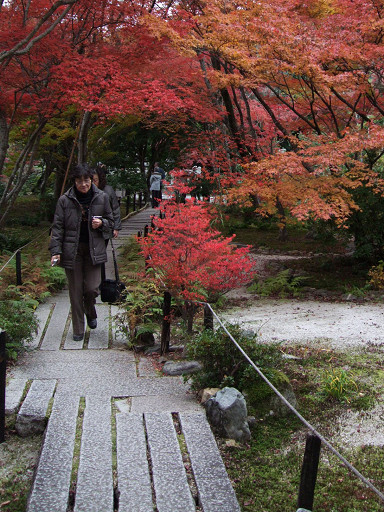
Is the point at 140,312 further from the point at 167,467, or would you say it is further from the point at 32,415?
the point at 167,467

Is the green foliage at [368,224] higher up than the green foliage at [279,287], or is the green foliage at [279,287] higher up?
the green foliage at [368,224]

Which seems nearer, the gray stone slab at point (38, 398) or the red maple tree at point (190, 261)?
the gray stone slab at point (38, 398)

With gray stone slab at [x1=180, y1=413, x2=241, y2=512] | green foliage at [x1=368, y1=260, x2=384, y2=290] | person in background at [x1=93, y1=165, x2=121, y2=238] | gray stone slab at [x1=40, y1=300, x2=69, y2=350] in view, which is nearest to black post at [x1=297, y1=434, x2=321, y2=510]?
gray stone slab at [x1=180, y1=413, x2=241, y2=512]

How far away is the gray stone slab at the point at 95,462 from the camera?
325cm

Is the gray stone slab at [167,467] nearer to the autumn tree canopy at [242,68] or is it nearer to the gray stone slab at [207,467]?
the gray stone slab at [207,467]

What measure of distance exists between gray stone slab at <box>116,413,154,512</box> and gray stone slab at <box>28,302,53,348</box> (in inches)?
91.1

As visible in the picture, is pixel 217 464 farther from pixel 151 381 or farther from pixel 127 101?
pixel 127 101

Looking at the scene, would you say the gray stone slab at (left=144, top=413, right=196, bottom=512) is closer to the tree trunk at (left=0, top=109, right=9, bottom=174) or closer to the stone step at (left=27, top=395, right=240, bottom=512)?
the stone step at (left=27, top=395, right=240, bottom=512)

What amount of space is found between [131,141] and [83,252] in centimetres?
1741

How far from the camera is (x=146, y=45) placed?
12.3 meters

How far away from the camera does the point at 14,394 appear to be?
4719mm

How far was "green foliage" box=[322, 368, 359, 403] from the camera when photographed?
4895mm

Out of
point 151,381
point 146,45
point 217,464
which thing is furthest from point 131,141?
point 217,464

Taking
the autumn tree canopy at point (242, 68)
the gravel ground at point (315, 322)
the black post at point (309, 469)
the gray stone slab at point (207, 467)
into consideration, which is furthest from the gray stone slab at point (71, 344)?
the autumn tree canopy at point (242, 68)
